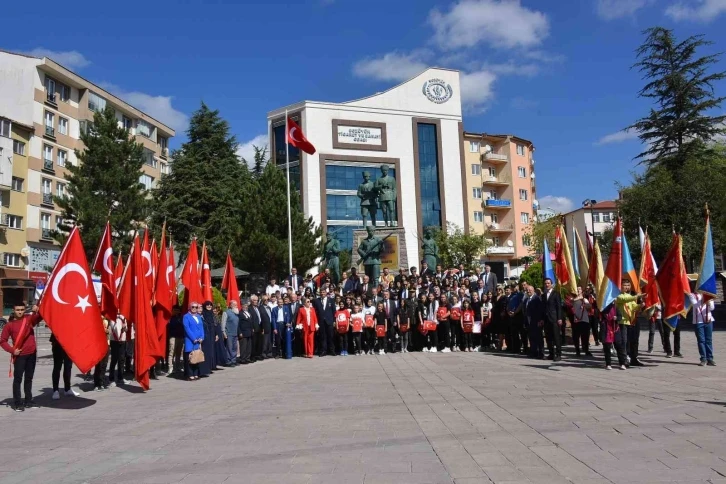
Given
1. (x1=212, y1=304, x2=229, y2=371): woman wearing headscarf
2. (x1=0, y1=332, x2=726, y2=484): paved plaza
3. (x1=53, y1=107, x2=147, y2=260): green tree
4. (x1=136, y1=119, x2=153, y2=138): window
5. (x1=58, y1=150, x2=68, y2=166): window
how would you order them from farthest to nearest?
(x1=136, y1=119, x2=153, y2=138): window, (x1=58, y1=150, x2=68, y2=166): window, (x1=53, y1=107, x2=147, y2=260): green tree, (x1=212, y1=304, x2=229, y2=371): woman wearing headscarf, (x1=0, y1=332, x2=726, y2=484): paved plaza

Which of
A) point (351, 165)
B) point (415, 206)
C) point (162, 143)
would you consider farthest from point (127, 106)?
point (415, 206)

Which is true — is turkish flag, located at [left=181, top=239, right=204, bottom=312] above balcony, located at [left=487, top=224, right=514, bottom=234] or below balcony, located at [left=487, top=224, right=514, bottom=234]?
below

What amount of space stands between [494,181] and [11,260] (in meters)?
54.1

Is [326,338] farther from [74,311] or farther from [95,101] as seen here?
[95,101]

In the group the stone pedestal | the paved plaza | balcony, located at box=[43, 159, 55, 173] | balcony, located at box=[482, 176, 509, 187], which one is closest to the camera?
the paved plaza

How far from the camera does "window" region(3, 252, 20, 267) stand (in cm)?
4512

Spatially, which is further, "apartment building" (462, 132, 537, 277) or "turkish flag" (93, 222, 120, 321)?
"apartment building" (462, 132, 537, 277)

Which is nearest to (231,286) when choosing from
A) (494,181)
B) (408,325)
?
(408,325)

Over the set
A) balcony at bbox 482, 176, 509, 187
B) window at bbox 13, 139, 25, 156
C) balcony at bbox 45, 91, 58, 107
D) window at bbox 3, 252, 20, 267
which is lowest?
window at bbox 3, 252, 20, 267

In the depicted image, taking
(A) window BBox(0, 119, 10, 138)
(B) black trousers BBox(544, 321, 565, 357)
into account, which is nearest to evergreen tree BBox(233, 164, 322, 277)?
(A) window BBox(0, 119, 10, 138)

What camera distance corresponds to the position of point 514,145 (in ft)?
264

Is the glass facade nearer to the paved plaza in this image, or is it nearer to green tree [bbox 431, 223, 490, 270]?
green tree [bbox 431, 223, 490, 270]

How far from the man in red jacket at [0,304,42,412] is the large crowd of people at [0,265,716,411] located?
2264 millimetres

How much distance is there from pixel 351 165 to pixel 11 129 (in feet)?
114
